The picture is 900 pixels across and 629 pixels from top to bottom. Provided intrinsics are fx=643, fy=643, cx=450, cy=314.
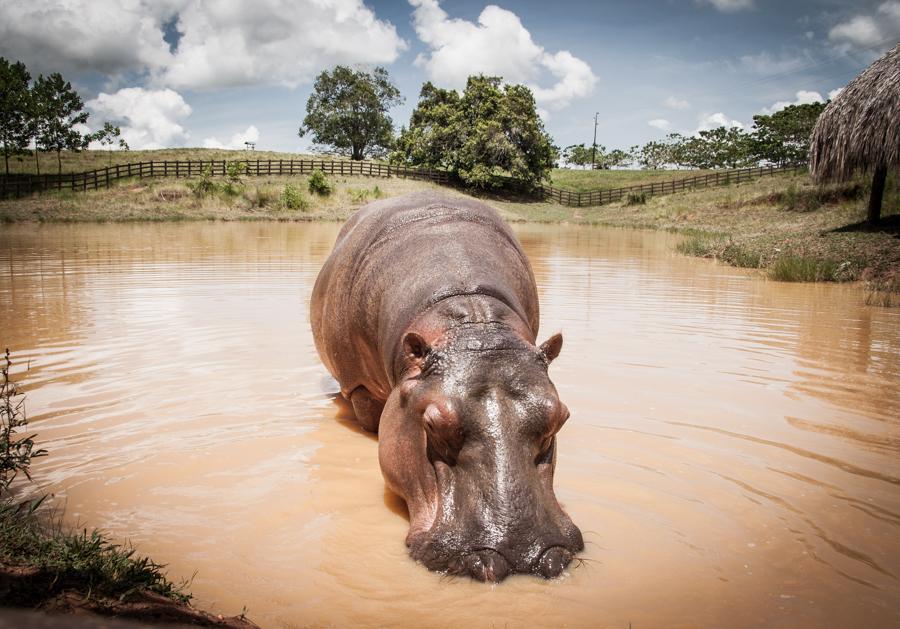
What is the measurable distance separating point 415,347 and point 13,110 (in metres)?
56.5

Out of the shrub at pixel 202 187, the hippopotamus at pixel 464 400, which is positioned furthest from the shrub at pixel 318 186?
the hippopotamus at pixel 464 400

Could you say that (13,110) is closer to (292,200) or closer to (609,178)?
(292,200)

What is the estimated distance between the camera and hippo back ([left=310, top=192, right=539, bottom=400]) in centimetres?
404

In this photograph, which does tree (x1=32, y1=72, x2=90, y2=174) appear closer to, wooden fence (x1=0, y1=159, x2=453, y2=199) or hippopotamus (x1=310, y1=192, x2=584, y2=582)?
wooden fence (x1=0, y1=159, x2=453, y2=199)

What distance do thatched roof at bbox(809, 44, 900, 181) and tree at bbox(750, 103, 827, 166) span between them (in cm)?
5643

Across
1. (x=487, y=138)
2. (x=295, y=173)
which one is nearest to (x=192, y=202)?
(x=295, y=173)

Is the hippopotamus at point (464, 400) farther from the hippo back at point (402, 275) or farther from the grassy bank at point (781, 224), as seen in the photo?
the grassy bank at point (781, 224)

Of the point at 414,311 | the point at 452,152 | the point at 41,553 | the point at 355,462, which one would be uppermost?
the point at 452,152

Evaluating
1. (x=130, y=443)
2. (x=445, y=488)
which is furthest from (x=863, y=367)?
(x=130, y=443)

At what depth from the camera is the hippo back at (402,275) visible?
13.3 ft

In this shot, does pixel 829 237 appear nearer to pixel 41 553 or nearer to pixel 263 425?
pixel 263 425

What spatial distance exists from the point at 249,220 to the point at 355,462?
108ft

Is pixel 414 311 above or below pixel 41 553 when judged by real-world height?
above

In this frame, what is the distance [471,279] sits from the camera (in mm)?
3990
